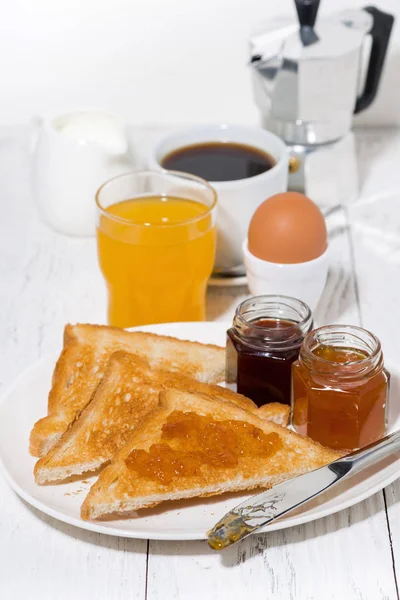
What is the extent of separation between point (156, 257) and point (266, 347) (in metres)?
0.29

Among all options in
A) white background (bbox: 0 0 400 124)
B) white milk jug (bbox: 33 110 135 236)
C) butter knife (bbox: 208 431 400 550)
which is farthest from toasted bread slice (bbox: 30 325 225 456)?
white background (bbox: 0 0 400 124)

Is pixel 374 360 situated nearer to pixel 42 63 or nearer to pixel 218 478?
pixel 218 478

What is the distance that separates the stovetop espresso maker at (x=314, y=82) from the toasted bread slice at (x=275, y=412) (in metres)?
0.75

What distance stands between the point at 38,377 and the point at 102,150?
24.8 inches

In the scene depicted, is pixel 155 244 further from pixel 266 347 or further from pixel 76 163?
pixel 76 163

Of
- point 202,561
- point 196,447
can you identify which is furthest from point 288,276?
point 202,561

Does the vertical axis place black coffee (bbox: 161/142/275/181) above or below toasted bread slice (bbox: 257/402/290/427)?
above

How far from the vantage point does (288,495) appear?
46.1 inches

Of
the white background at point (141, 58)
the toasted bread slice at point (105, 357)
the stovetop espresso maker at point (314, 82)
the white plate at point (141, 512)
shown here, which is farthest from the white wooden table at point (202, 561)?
the white background at point (141, 58)

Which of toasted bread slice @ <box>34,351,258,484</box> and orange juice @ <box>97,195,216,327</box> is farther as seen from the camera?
orange juice @ <box>97,195,216,327</box>

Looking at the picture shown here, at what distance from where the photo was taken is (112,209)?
5.37 ft

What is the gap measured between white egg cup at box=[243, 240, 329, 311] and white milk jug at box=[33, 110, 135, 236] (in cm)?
44

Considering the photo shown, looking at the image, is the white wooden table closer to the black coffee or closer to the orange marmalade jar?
the orange marmalade jar

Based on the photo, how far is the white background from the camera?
89.7 inches
